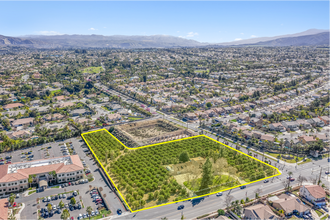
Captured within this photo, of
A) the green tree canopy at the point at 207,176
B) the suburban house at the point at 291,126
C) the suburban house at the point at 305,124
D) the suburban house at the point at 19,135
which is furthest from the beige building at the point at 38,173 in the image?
the suburban house at the point at 305,124

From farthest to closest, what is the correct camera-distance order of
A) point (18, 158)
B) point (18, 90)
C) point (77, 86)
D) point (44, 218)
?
point (77, 86)
point (18, 90)
point (18, 158)
point (44, 218)

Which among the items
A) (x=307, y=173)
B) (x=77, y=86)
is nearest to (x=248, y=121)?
(x=307, y=173)

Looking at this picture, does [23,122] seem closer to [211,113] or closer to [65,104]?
[65,104]

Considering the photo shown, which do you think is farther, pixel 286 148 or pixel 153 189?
pixel 286 148

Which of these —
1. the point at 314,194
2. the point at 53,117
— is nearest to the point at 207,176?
the point at 314,194

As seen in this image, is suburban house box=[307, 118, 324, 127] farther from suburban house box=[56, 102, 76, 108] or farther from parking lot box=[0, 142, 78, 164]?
suburban house box=[56, 102, 76, 108]

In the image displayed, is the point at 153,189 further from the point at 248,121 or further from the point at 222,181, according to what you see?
the point at 248,121
